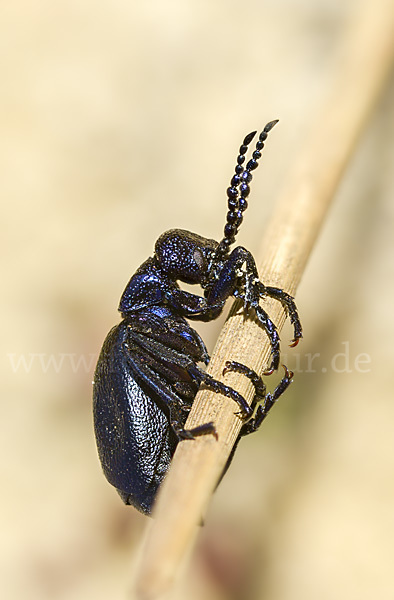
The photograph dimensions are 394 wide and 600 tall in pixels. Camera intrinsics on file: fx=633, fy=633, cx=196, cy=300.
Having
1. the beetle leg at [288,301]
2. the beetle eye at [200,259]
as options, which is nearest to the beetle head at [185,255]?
the beetle eye at [200,259]

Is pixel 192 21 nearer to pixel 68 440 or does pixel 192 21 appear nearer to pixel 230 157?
pixel 230 157

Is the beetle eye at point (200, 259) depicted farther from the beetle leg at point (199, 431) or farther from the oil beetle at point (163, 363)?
the beetle leg at point (199, 431)

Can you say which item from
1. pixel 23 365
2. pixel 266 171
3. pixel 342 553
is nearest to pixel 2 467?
pixel 23 365

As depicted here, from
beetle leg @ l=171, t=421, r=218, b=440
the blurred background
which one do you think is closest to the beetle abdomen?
beetle leg @ l=171, t=421, r=218, b=440

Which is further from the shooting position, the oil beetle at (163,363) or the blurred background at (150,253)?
the blurred background at (150,253)

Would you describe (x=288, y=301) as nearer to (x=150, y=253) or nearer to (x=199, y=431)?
(x=199, y=431)

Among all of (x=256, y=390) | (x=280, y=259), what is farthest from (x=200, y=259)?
(x=256, y=390)

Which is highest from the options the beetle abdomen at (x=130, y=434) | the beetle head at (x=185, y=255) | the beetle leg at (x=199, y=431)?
the beetle head at (x=185, y=255)
